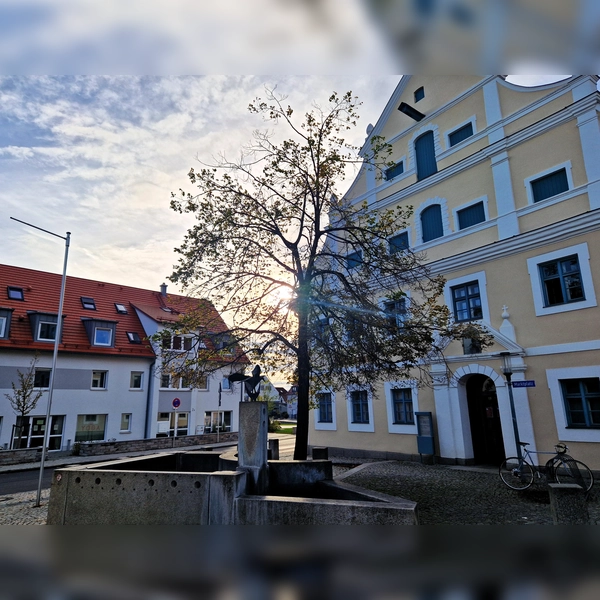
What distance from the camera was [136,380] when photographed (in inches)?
1050

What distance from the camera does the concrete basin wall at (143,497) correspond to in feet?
19.7

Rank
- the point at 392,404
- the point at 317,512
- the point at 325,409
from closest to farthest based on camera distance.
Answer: the point at 317,512
the point at 392,404
the point at 325,409

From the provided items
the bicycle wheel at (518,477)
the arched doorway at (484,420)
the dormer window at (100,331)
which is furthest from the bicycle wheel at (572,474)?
the dormer window at (100,331)

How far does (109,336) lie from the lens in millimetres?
26188

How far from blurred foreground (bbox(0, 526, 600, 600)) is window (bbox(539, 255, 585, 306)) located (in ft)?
34.9

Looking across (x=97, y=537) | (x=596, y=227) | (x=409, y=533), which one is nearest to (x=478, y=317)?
(x=596, y=227)

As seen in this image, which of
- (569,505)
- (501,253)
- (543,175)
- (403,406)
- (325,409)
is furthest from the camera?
(325,409)

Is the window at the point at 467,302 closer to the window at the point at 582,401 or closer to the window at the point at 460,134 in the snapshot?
the window at the point at 582,401

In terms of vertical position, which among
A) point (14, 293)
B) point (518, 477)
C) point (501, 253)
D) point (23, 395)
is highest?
point (14, 293)

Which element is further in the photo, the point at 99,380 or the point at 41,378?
the point at 99,380

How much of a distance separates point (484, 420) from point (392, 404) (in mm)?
3581

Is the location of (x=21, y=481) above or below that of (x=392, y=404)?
below

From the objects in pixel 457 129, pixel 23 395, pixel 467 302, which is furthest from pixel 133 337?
pixel 457 129

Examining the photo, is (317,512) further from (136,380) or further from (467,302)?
(136,380)
